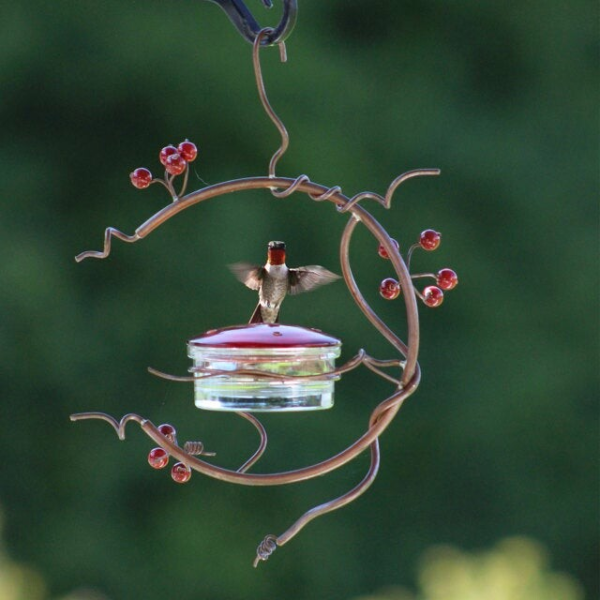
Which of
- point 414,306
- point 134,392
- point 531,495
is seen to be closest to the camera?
point 414,306

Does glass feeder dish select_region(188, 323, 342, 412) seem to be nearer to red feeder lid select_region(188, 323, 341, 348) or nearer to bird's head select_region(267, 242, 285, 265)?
red feeder lid select_region(188, 323, 341, 348)

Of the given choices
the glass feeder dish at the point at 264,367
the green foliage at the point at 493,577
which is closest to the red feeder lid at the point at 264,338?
the glass feeder dish at the point at 264,367

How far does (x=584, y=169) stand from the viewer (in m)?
3.17

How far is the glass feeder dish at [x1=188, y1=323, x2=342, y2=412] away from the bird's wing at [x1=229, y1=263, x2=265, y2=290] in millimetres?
135

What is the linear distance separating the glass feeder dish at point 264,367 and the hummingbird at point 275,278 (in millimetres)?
122

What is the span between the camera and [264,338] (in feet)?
3.85

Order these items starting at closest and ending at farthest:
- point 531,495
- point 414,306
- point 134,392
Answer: point 414,306 < point 134,392 < point 531,495

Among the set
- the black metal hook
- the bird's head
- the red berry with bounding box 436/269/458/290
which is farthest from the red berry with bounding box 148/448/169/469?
the black metal hook

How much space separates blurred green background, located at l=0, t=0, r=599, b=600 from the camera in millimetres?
2902

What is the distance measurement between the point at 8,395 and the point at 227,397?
187cm

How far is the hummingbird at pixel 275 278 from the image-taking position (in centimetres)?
133

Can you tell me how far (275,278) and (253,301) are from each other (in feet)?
5.12

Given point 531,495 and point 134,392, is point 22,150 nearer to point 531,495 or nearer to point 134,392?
point 134,392

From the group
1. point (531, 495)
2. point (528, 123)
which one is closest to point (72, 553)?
point (531, 495)
